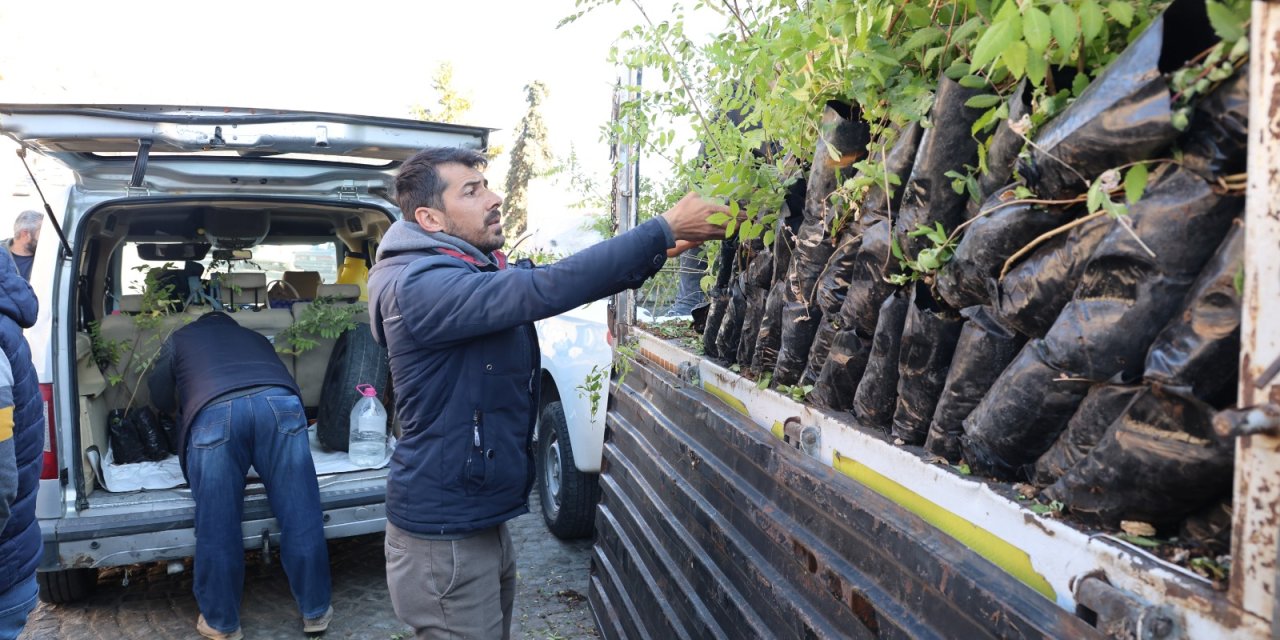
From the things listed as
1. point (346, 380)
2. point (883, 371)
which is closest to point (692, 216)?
point (883, 371)

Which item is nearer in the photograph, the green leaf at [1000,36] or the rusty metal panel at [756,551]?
the green leaf at [1000,36]

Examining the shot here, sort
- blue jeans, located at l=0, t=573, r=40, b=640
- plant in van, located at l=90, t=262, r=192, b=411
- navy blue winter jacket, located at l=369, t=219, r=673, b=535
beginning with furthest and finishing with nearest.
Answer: plant in van, located at l=90, t=262, r=192, b=411
blue jeans, located at l=0, t=573, r=40, b=640
navy blue winter jacket, located at l=369, t=219, r=673, b=535

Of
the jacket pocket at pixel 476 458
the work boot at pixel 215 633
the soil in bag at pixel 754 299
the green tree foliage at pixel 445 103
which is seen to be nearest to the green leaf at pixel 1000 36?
the soil in bag at pixel 754 299

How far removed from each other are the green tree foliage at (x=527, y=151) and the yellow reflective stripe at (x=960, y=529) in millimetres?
25460

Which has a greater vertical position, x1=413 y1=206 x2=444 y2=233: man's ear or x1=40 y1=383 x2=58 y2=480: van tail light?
x1=413 y1=206 x2=444 y2=233: man's ear

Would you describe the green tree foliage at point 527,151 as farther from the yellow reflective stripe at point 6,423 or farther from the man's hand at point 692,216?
the man's hand at point 692,216

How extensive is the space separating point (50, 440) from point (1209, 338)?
14.5 feet

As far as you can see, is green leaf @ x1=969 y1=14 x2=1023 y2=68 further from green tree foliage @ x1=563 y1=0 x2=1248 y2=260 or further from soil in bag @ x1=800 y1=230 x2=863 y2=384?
soil in bag @ x1=800 y1=230 x2=863 y2=384

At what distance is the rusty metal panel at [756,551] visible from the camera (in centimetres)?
138

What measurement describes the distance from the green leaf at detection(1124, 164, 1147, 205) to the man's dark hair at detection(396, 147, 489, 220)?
1.92m

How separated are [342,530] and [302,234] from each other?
3126 millimetres

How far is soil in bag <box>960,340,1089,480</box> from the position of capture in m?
1.26

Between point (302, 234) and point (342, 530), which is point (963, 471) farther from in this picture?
point (302, 234)

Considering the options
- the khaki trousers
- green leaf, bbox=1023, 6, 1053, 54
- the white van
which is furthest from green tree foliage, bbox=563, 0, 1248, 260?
the white van
